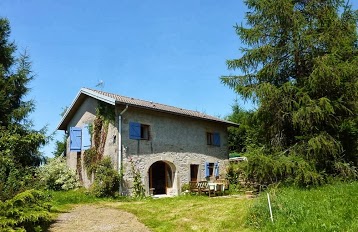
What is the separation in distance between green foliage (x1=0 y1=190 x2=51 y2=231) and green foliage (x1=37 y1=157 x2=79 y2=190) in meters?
7.56

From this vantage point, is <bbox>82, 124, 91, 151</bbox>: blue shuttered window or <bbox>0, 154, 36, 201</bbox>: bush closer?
<bbox>0, 154, 36, 201</bbox>: bush

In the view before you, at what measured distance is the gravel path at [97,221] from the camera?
366 inches

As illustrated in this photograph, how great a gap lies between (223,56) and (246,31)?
1.33 m

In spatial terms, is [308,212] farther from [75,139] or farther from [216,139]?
[216,139]

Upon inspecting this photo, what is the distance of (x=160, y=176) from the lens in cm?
1942

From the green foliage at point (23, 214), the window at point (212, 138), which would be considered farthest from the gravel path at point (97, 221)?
the window at point (212, 138)

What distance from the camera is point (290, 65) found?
1356cm

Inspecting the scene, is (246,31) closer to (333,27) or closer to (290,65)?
(290,65)

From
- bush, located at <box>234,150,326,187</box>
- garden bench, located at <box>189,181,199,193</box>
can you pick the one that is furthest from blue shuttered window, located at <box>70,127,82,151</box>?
bush, located at <box>234,150,326,187</box>

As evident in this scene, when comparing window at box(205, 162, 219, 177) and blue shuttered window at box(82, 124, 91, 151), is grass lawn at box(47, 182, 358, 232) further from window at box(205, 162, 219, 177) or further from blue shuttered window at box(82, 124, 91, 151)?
window at box(205, 162, 219, 177)

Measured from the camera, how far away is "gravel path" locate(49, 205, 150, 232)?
9289mm

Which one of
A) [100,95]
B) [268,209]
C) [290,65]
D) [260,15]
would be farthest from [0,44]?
[268,209]

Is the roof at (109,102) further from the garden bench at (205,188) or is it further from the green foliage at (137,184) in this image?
the garden bench at (205,188)

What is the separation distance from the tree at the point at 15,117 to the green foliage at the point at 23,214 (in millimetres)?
3337
